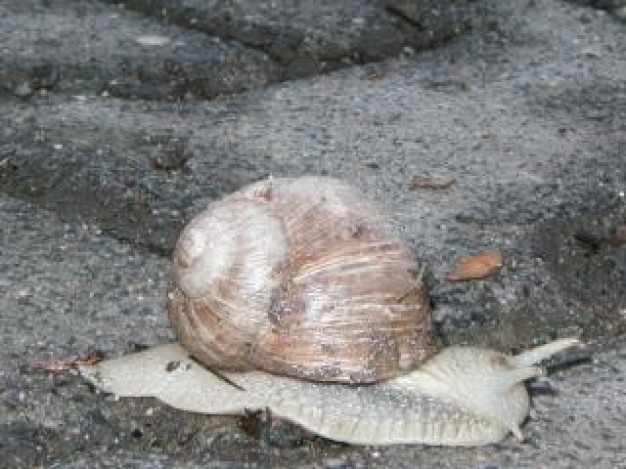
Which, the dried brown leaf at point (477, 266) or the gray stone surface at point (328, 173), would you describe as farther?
the dried brown leaf at point (477, 266)

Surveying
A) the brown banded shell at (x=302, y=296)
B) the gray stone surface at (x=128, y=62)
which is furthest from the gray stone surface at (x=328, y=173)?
the brown banded shell at (x=302, y=296)

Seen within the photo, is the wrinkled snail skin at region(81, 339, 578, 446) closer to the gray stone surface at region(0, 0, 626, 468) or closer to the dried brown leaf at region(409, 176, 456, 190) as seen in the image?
the gray stone surface at region(0, 0, 626, 468)

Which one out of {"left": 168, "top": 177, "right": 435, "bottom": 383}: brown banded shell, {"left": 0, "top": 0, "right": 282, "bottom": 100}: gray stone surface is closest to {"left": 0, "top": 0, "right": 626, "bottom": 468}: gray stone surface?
{"left": 0, "top": 0, "right": 282, "bottom": 100}: gray stone surface

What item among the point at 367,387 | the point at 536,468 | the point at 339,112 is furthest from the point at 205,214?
the point at 339,112

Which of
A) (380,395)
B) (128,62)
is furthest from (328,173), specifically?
(380,395)

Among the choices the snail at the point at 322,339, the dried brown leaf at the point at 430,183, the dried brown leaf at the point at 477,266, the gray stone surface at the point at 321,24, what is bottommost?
the gray stone surface at the point at 321,24

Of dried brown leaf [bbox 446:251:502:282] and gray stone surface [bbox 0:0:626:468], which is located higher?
dried brown leaf [bbox 446:251:502:282]

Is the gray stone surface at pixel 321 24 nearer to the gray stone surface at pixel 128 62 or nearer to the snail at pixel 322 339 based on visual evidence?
the gray stone surface at pixel 128 62
